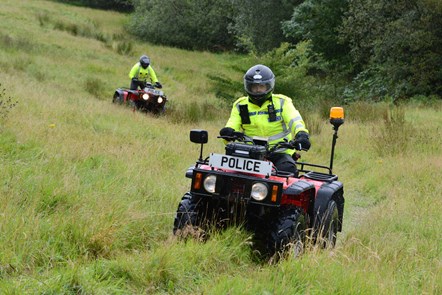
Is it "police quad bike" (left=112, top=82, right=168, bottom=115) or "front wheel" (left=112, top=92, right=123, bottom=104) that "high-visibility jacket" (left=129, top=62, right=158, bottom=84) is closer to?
"front wheel" (left=112, top=92, right=123, bottom=104)

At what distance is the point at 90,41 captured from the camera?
31.0 m

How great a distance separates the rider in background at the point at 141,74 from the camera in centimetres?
1559

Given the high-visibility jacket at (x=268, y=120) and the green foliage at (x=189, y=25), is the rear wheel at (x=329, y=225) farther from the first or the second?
the green foliage at (x=189, y=25)

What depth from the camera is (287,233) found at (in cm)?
496

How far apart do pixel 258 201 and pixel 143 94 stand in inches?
398

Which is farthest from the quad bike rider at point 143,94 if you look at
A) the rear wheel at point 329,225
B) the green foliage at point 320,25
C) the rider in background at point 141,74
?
the green foliage at point 320,25

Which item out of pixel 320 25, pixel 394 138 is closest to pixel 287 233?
pixel 394 138

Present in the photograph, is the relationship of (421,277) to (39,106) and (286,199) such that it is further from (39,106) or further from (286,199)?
(39,106)

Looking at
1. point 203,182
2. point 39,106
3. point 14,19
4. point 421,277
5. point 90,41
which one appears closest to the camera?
point 421,277

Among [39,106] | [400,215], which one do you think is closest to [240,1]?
[39,106]

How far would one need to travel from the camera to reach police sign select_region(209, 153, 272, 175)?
507 cm

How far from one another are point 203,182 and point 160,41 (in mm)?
39788

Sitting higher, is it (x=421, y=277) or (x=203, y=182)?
(x=203, y=182)

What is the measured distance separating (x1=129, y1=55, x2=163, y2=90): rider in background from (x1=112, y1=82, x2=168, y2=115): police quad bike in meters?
0.47
